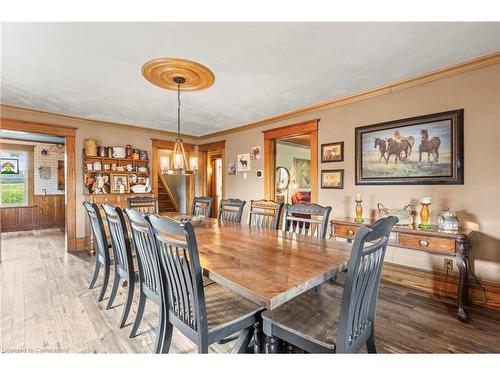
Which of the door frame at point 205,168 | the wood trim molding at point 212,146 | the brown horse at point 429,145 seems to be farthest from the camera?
the door frame at point 205,168

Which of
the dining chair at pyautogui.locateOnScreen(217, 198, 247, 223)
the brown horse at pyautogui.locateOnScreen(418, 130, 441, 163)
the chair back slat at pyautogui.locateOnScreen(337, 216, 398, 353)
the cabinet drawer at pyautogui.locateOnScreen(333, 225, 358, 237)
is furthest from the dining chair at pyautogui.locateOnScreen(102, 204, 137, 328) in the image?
the brown horse at pyautogui.locateOnScreen(418, 130, 441, 163)

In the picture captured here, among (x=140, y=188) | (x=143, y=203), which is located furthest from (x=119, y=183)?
(x=143, y=203)

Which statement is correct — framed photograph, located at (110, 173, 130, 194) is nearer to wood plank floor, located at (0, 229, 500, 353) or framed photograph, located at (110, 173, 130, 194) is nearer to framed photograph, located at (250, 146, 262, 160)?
wood plank floor, located at (0, 229, 500, 353)

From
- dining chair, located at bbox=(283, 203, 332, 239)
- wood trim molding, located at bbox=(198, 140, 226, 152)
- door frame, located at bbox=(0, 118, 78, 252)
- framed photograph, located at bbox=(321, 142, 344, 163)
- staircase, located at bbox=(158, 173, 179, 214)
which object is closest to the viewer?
dining chair, located at bbox=(283, 203, 332, 239)

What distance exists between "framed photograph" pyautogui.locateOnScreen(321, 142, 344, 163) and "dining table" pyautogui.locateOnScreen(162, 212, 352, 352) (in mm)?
1833

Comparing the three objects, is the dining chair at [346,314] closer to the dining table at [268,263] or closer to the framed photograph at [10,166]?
the dining table at [268,263]

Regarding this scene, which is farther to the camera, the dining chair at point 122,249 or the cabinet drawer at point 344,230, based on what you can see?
the cabinet drawer at point 344,230

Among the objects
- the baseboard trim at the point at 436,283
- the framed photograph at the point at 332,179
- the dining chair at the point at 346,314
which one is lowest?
the baseboard trim at the point at 436,283

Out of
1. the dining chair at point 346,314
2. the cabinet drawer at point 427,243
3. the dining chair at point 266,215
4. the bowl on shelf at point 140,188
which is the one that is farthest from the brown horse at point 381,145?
the bowl on shelf at point 140,188

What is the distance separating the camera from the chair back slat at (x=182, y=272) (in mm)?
1084

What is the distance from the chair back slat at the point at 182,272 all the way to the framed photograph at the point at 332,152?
275 cm

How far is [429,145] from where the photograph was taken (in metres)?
2.59

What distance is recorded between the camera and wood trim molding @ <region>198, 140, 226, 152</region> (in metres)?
5.32
